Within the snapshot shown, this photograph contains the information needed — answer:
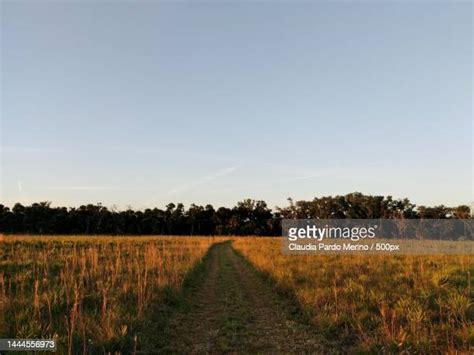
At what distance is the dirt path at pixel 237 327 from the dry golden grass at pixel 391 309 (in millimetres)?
561

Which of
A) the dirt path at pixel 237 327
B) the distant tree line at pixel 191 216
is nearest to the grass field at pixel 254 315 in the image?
the dirt path at pixel 237 327

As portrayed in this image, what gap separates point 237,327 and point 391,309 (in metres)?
3.01

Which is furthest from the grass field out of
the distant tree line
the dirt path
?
the distant tree line

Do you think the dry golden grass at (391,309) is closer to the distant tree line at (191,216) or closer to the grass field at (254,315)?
the grass field at (254,315)

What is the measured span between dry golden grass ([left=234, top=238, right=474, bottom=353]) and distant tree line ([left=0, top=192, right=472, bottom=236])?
5984cm

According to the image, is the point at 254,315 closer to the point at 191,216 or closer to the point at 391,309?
the point at 391,309

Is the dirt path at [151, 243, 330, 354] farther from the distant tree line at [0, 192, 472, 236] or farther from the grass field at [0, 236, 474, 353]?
the distant tree line at [0, 192, 472, 236]

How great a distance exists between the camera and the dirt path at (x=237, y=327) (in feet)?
18.0

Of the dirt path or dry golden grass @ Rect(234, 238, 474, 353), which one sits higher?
dry golden grass @ Rect(234, 238, 474, 353)

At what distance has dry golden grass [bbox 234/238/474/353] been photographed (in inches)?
204

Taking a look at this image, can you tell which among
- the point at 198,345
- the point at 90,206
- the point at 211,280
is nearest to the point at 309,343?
the point at 198,345

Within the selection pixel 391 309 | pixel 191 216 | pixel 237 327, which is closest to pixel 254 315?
pixel 237 327

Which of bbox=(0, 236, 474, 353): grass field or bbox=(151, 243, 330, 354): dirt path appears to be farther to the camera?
bbox=(151, 243, 330, 354): dirt path

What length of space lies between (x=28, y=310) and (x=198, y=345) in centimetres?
318
